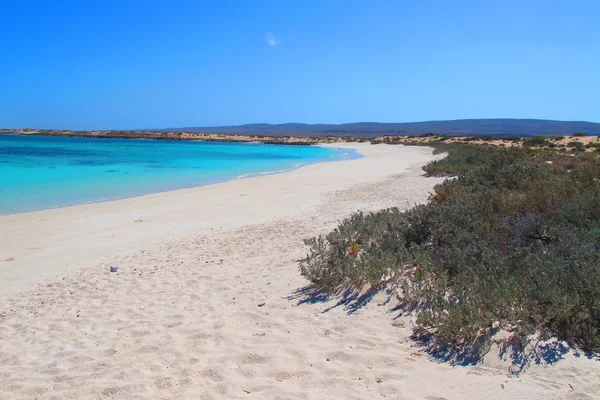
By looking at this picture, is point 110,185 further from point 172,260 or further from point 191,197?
point 172,260

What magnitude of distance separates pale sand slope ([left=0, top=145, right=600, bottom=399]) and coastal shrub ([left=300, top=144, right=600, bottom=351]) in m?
0.29

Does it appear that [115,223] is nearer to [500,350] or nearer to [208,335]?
[208,335]

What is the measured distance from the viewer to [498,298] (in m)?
3.63

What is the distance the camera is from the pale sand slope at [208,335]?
3158mm

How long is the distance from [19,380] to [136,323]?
1179 millimetres

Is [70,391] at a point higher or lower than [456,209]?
lower

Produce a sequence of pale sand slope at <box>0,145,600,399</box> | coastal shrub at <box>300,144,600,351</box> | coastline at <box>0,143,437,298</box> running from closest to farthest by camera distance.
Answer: pale sand slope at <box>0,145,600,399</box>
coastal shrub at <box>300,144,600,351</box>
coastline at <box>0,143,437,298</box>

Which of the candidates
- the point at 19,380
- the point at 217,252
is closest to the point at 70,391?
the point at 19,380

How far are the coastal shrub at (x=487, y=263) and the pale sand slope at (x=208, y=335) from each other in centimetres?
29

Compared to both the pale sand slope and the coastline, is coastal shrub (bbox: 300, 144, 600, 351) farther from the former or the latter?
the coastline

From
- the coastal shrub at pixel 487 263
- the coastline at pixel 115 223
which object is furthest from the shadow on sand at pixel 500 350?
the coastline at pixel 115 223

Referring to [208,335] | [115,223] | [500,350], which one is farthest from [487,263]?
[115,223]

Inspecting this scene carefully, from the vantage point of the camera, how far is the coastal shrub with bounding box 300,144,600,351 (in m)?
3.51

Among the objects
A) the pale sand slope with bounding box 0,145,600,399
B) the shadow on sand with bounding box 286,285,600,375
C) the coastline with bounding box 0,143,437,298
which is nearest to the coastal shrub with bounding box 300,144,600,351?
the shadow on sand with bounding box 286,285,600,375
